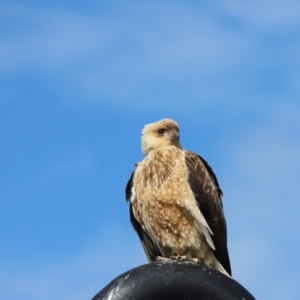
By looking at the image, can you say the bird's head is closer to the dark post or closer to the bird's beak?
the bird's beak

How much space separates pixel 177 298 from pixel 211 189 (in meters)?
3.86

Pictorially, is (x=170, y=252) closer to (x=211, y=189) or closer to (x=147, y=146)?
(x=211, y=189)

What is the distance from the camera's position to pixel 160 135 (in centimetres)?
1015

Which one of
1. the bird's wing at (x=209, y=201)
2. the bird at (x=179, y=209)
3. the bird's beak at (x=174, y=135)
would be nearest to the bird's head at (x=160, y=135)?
the bird's beak at (x=174, y=135)

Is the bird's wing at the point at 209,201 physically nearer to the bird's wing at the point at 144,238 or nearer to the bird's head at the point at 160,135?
the bird's head at the point at 160,135

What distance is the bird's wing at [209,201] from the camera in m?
9.20

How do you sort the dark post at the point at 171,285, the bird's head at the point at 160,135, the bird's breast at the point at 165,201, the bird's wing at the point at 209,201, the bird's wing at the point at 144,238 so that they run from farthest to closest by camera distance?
the bird's head at the point at 160,135 → the bird's wing at the point at 144,238 → the bird's wing at the point at 209,201 → the bird's breast at the point at 165,201 → the dark post at the point at 171,285

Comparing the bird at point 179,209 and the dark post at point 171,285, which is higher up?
the bird at point 179,209

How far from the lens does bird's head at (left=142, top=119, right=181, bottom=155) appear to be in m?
10.0

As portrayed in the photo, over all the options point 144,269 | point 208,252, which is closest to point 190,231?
point 208,252

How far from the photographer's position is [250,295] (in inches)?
215

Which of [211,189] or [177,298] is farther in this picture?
[211,189]

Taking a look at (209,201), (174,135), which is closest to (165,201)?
(209,201)

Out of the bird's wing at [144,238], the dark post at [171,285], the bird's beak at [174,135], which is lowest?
the dark post at [171,285]
